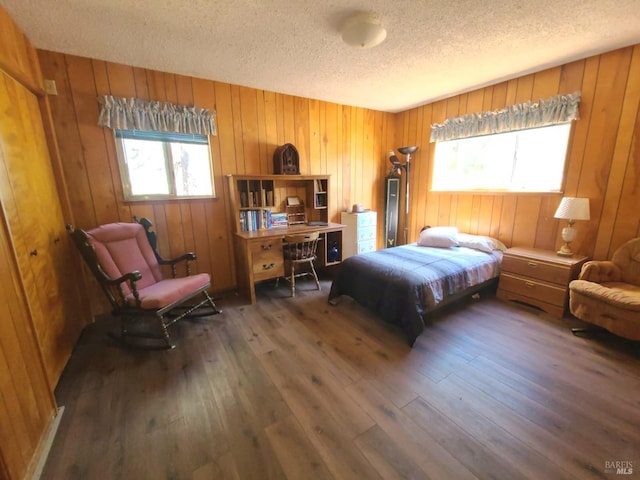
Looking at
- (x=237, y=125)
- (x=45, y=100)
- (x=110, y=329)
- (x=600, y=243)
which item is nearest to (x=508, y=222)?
(x=600, y=243)

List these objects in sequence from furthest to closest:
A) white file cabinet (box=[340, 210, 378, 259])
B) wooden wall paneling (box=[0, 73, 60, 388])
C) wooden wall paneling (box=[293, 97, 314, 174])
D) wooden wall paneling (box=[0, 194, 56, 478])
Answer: white file cabinet (box=[340, 210, 378, 259]) < wooden wall paneling (box=[293, 97, 314, 174]) < wooden wall paneling (box=[0, 73, 60, 388]) < wooden wall paneling (box=[0, 194, 56, 478])

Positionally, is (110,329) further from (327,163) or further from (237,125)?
(327,163)

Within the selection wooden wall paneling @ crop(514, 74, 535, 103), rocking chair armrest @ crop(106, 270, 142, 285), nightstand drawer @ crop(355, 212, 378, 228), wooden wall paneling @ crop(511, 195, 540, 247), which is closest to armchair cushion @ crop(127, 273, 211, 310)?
rocking chair armrest @ crop(106, 270, 142, 285)

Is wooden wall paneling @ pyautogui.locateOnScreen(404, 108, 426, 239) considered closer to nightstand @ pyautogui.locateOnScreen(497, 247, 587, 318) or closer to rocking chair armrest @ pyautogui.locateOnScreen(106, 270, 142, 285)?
nightstand @ pyautogui.locateOnScreen(497, 247, 587, 318)

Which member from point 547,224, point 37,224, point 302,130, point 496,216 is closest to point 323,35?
point 302,130

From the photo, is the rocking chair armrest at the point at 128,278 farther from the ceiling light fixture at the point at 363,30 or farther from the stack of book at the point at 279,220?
the ceiling light fixture at the point at 363,30

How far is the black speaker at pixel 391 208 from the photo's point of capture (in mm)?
4156

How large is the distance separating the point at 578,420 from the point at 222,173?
3504mm

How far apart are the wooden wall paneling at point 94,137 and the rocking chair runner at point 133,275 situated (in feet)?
1.06

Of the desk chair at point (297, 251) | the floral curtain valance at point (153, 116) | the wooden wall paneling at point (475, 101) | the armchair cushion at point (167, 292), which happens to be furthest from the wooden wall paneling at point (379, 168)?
the armchair cushion at point (167, 292)

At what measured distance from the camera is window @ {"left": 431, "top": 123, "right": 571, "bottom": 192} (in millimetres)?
2809

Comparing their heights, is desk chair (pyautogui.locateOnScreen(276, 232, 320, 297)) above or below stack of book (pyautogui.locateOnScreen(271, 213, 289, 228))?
below

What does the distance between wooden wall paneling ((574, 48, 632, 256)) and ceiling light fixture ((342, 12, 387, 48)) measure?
2.14 metres

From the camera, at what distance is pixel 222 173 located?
307cm
